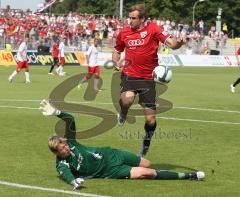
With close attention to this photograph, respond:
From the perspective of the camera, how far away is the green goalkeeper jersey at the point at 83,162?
9469mm

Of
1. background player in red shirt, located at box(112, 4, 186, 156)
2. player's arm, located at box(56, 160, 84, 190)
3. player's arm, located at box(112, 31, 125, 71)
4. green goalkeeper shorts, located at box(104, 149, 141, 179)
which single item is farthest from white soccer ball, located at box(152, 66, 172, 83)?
player's arm, located at box(56, 160, 84, 190)

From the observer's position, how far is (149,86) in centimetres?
1220

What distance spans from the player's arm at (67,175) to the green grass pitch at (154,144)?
0.51 feet

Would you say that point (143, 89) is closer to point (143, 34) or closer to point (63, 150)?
point (143, 34)

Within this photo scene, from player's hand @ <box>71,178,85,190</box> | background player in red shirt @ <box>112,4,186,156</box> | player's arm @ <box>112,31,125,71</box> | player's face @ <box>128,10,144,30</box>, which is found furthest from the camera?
player's arm @ <box>112,31,125,71</box>

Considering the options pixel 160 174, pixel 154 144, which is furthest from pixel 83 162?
pixel 154 144

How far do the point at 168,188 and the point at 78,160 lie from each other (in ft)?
4.77

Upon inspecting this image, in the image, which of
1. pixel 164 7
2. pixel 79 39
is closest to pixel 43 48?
pixel 79 39

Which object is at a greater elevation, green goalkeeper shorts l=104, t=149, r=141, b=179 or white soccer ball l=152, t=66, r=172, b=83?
white soccer ball l=152, t=66, r=172, b=83

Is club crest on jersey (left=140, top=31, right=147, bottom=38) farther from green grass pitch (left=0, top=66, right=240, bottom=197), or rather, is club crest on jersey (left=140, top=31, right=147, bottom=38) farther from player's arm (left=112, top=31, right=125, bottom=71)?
green grass pitch (left=0, top=66, right=240, bottom=197)

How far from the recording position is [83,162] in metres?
9.67

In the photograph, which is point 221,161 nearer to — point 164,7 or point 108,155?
point 108,155

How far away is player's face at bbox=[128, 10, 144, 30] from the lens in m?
11.9

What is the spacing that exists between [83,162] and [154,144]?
436 centimetres
